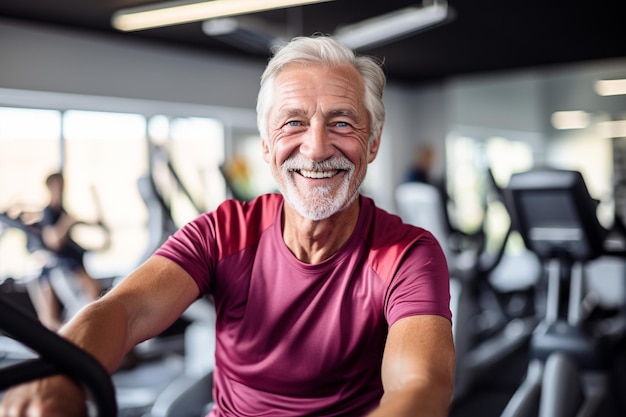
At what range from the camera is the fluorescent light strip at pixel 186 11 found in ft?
11.8

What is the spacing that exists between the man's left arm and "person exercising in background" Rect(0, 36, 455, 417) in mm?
33

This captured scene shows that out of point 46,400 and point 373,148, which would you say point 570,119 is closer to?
point 373,148

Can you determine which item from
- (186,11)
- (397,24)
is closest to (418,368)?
(397,24)

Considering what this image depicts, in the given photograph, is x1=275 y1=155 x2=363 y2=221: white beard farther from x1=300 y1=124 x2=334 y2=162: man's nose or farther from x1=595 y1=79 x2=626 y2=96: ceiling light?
x1=595 y1=79 x2=626 y2=96: ceiling light

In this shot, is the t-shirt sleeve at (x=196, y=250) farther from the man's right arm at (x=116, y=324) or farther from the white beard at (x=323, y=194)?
the white beard at (x=323, y=194)

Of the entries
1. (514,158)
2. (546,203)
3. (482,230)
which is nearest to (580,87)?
(514,158)

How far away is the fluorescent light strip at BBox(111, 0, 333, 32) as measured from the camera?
11.8 feet

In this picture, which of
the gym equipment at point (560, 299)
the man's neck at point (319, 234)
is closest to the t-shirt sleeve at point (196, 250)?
the man's neck at point (319, 234)

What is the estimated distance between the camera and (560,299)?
9.94ft

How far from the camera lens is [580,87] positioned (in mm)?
7312

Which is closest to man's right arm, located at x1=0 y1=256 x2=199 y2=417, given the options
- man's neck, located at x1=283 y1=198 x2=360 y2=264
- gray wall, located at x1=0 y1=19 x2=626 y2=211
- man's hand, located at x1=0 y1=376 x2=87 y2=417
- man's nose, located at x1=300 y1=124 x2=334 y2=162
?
man's hand, located at x1=0 y1=376 x2=87 y2=417

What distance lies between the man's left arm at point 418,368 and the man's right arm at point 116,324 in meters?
0.41

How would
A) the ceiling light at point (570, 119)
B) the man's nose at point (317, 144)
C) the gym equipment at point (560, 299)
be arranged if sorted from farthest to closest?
the ceiling light at point (570, 119), the gym equipment at point (560, 299), the man's nose at point (317, 144)

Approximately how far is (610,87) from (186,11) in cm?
507
